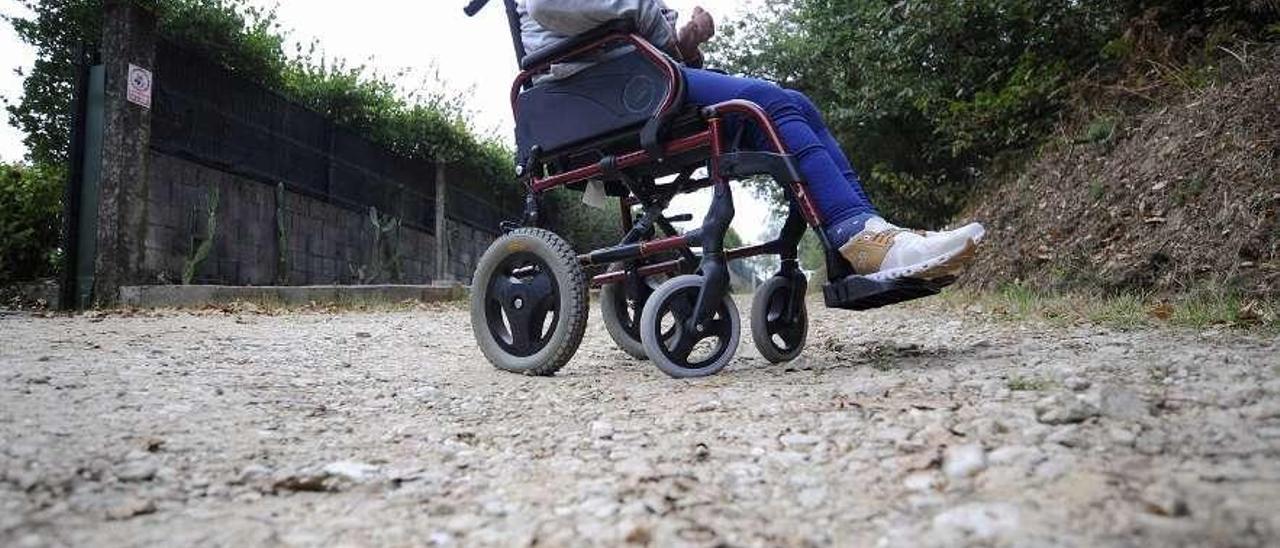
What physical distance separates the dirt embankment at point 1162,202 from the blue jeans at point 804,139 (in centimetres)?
179

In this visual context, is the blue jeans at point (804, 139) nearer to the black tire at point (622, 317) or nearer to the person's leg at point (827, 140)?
the person's leg at point (827, 140)

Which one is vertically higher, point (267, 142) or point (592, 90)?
point (267, 142)

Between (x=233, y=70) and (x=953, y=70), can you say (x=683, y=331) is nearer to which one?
(x=953, y=70)

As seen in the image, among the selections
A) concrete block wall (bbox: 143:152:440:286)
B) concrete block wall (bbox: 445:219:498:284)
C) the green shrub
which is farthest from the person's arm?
concrete block wall (bbox: 445:219:498:284)

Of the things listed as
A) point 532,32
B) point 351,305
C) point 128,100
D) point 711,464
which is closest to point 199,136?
point 128,100

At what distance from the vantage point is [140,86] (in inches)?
217

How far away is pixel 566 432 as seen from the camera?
1505 mm

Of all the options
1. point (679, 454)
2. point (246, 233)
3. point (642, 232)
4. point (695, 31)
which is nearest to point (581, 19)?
point (695, 31)

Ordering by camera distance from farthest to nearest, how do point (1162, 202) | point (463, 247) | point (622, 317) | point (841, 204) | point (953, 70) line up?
point (463, 247), point (953, 70), point (1162, 202), point (622, 317), point (841, 204)

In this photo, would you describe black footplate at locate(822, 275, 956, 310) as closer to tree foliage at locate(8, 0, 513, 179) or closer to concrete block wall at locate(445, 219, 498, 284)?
tree foliage at locate(8, 0, 513, 179)

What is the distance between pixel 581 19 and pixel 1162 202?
3171 mm

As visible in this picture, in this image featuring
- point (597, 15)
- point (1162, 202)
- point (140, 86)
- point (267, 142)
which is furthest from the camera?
point (267, 142)

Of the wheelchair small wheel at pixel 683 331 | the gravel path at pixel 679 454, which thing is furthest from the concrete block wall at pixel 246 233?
the wheelchair small wheel at pixel 683 331

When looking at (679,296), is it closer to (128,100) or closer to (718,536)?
(718,536)
